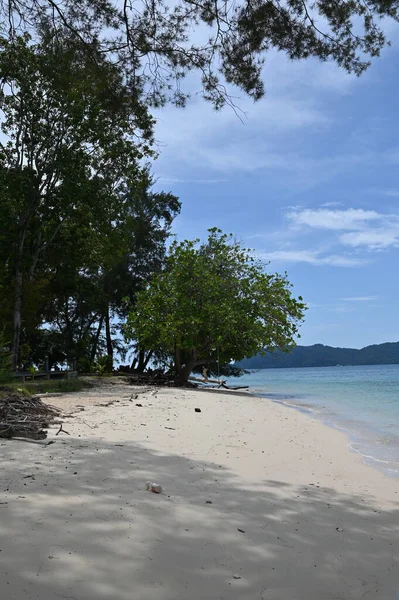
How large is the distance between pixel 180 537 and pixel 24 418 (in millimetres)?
4036

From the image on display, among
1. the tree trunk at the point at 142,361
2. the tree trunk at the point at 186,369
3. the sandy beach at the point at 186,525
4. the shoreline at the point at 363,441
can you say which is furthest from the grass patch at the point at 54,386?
the tree trunk at the point at 142,361

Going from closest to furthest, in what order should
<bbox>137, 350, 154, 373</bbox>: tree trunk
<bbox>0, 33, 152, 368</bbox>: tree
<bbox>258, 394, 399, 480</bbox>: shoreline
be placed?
<bbox>258, 394, 399, 480</bbox>: shoreline
<bbox>0, 33, 152, 368</bbox>: tree
<bbox>137, 350, 154, 373</bbox>: tree trunk

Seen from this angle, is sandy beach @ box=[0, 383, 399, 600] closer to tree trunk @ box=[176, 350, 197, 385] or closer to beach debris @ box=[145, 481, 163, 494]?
beach debris @ box=[145, 481, 163, 494]

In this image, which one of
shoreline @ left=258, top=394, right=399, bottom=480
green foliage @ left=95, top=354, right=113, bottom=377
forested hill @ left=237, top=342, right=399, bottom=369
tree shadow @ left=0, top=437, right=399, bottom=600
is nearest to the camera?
tree shadow @ left=0, top=437, right=399, bottom=600

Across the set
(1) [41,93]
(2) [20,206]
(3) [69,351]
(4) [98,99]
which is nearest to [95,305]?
(3) [69,351]

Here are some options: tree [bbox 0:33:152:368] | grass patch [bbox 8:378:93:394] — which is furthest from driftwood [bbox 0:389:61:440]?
tree [bbox 0:33:152:368]

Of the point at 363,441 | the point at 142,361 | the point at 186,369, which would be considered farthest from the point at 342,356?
the point at 363,441

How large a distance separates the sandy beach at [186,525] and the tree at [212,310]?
1618cm

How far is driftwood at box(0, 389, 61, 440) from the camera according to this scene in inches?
242

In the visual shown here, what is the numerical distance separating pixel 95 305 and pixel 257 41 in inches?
956

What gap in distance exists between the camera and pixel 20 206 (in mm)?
20875

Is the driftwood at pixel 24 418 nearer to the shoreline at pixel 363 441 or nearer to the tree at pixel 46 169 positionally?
the shoreline at pixel 363 441

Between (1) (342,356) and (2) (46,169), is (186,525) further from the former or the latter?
(1) (342,356)

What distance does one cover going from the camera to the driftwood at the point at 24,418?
615 centimetres
